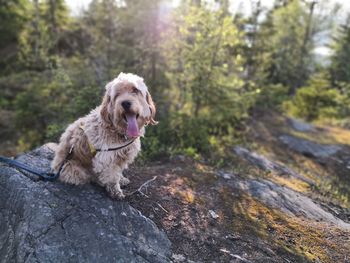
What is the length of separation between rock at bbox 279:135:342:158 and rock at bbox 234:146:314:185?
282 centimetres

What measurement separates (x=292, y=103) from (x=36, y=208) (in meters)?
16.4

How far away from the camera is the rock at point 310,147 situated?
472 inches

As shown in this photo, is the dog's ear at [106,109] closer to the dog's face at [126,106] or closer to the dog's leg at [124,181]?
the dog's face at [126,106]

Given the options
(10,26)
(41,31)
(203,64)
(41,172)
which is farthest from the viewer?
(10,26)

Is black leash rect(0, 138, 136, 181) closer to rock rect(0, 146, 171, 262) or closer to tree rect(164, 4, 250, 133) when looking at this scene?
rock rect(0, 146, 171, 262)

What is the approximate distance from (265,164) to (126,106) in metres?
5.92

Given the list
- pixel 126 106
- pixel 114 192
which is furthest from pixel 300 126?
pixel 126 106

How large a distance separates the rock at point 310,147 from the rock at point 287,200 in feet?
16.9

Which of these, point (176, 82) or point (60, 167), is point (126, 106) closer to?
point (60, 167)

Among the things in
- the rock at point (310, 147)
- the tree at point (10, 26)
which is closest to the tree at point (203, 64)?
the rock at point (310, 147)

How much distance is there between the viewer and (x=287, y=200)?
6.66m

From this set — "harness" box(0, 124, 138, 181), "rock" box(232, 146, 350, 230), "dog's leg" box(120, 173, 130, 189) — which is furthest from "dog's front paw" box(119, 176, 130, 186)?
"rock" box(232, 146, 350, 230)

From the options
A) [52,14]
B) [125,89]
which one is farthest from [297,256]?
[52,14]

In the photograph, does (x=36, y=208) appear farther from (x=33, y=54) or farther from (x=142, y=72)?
(x=33, y=54)
